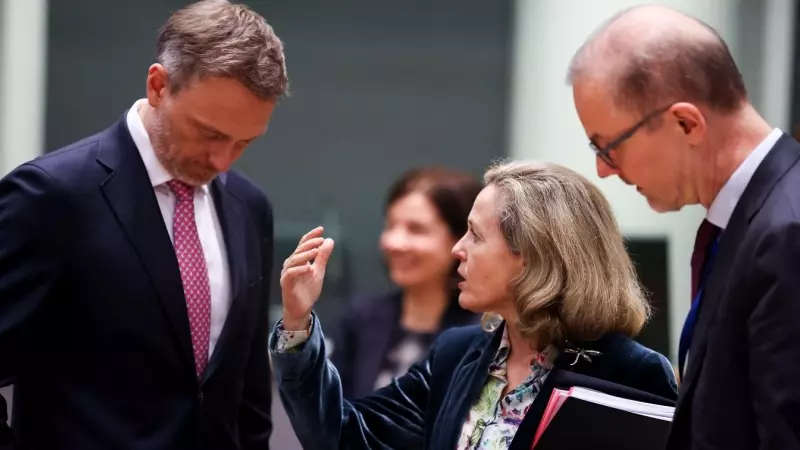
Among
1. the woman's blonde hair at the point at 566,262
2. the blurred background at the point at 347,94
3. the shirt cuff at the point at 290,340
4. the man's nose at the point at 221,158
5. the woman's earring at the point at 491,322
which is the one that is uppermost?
the man's nose at the point at 221,158

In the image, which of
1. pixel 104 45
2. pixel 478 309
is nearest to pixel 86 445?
pixel 478 309

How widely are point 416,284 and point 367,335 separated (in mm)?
214

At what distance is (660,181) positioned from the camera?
1.57 meters

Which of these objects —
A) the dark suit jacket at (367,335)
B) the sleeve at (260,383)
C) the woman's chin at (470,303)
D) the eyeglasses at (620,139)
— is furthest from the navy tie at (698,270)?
the dark suit jacket at (367,335)

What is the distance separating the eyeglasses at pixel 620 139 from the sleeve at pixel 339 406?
0.65m

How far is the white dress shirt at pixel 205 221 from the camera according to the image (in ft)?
6.59

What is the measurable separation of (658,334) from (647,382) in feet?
3.66

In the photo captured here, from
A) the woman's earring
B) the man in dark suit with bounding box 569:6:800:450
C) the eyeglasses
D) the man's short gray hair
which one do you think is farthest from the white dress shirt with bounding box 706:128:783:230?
the man's short gray hair

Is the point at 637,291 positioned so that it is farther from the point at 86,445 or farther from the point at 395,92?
the point at 395,92

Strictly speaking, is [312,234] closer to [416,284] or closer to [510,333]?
[510,333]

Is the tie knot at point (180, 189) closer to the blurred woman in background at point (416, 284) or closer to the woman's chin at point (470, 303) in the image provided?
the woman's chin at point (470, 303)

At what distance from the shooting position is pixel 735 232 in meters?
1.44

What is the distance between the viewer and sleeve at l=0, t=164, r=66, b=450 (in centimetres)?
178

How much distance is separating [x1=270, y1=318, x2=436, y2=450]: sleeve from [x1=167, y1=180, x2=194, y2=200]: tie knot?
339 mm
